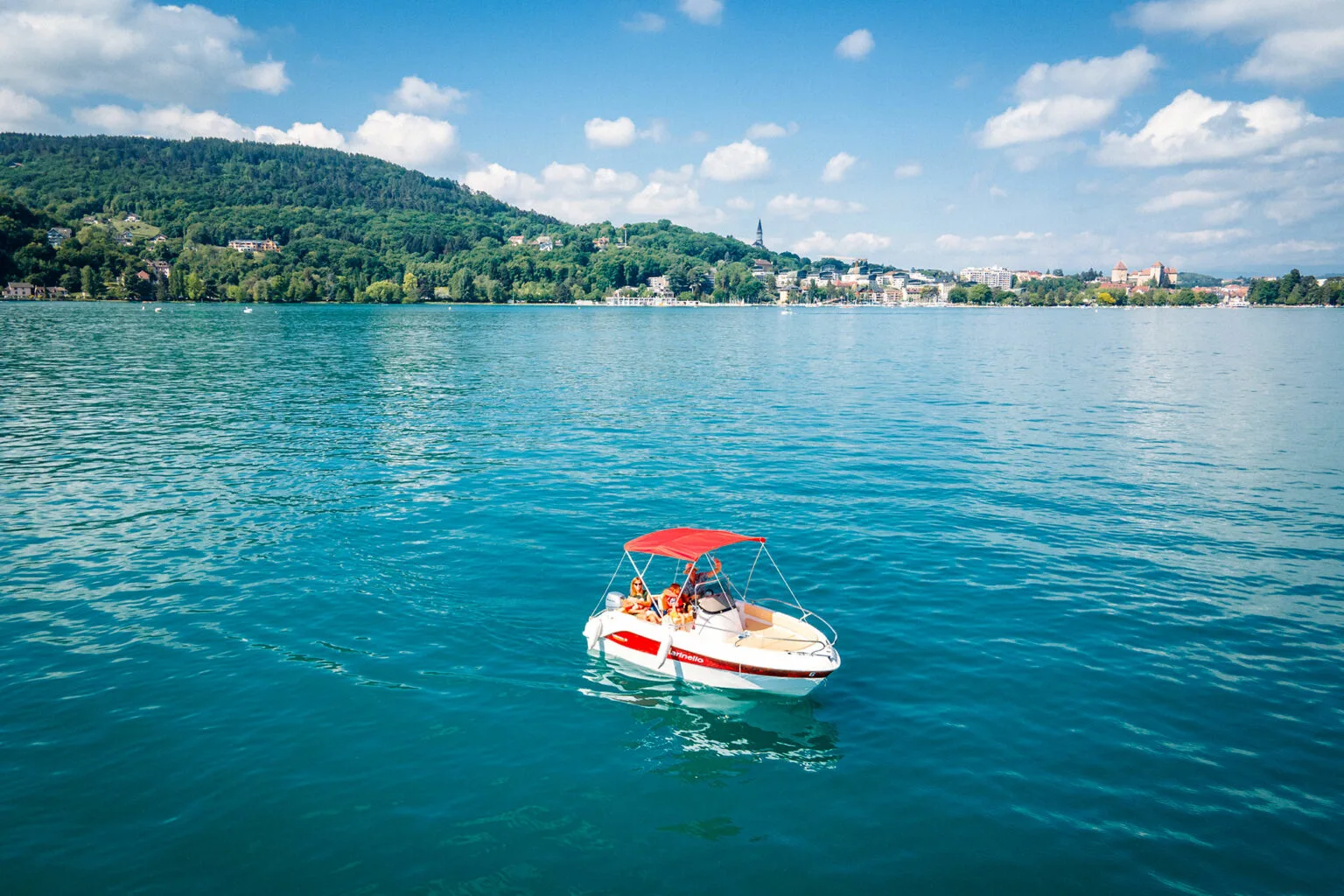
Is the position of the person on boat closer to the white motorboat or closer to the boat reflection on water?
the white motorboat

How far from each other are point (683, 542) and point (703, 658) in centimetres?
380

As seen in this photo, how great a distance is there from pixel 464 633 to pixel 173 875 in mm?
9818

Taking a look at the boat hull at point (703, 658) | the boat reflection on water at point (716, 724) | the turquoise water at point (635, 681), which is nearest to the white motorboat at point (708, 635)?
the boat hull at point (703, 658)

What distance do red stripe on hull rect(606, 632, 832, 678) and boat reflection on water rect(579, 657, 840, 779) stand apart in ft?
2.61

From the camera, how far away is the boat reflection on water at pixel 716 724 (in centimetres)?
1697

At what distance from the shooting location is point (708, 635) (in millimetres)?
19594

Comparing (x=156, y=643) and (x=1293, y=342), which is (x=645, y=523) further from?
(x=1293, y=342)

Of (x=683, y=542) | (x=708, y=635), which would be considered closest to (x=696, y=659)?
(x=708, y=635)

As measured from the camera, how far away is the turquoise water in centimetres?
1409

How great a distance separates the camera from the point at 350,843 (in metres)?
14.1

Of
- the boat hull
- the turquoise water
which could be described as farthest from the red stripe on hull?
the turquoise water

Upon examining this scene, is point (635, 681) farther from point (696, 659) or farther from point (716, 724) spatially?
point (716, 724)

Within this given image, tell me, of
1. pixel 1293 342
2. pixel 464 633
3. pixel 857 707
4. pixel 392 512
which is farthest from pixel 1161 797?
pixel 1293 342

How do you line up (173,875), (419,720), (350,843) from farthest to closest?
1. (419,720)
2. (350,843)
3. (173,875)
